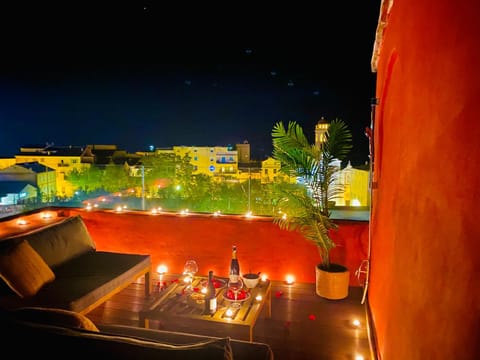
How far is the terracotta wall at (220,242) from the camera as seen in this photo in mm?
4328

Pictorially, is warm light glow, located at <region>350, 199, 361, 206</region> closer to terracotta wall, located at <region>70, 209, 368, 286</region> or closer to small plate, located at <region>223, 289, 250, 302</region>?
terracotta wall, located at <region>70, 209, 368, 286</region>

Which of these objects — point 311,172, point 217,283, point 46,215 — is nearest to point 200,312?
point 217,283

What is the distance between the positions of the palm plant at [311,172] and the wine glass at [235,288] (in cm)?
101

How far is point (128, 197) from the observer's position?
7.07m

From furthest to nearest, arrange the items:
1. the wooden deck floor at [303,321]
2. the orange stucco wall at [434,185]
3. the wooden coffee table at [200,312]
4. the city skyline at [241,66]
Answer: the city skyline at [241,66], the wooden deck floor at [303,321], the wooden coffee table at [200,312], the orange stucco wall at [434,185]

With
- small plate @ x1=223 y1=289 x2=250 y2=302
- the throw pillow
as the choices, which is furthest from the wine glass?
the throw pillow

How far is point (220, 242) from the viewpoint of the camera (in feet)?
15.4

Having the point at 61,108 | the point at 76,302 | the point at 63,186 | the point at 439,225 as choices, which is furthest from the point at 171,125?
the point at 439,225

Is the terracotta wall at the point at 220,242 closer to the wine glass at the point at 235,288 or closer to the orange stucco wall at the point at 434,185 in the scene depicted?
the wine glass at the point at 235,288

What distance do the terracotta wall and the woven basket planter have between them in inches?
13.6

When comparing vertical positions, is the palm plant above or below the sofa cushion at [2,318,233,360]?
above

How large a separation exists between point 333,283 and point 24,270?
112 inches

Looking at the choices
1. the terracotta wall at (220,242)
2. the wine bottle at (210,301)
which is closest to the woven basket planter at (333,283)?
the terracotta wall at (220,242)

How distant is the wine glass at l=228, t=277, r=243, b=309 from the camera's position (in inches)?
123
